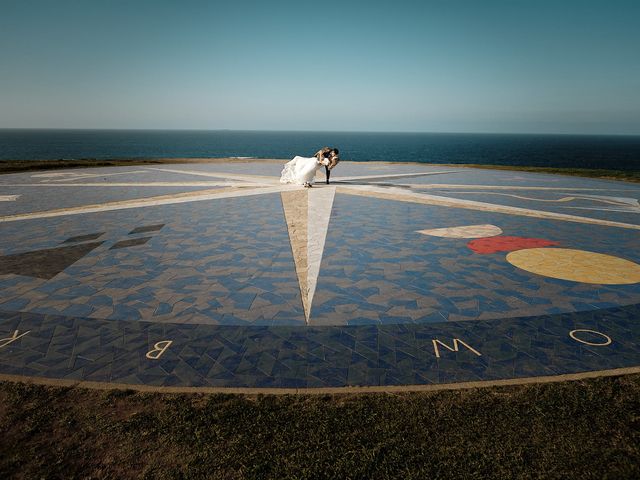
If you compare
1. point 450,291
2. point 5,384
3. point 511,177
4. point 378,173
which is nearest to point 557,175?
point 511,177

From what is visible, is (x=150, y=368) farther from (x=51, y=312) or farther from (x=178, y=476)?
(x=51, y=312)

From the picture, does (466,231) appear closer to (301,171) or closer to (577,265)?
(577,265)

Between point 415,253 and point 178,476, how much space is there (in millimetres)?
8641

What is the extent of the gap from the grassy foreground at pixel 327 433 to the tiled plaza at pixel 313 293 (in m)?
0.47

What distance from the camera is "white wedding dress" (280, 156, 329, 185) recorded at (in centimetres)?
2288

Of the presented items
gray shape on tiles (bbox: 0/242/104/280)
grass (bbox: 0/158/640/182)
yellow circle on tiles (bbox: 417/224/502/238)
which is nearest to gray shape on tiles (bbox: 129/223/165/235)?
gray shape on tiles (bbox: 0/242/104/280)

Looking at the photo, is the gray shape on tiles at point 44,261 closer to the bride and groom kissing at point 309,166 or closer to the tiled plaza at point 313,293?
the tiled plaza at point 313,293

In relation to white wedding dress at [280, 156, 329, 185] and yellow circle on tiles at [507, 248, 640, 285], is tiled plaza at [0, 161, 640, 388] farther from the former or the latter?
white wedding dress at [280, 156, 329, 185]

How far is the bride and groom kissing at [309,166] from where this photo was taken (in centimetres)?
2261

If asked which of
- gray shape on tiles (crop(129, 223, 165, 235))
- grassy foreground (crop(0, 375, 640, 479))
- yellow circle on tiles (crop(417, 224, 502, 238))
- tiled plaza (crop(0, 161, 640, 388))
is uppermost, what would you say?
yellow circle on tiles (crop(417, 224, 502, 238))

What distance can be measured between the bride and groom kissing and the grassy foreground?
1833cm

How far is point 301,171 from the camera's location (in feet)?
77.3

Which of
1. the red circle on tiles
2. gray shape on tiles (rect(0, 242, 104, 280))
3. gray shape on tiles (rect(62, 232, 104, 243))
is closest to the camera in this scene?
gray shape on tiles (rect(0, 242, 104, 280))

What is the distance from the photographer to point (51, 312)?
299 inches
